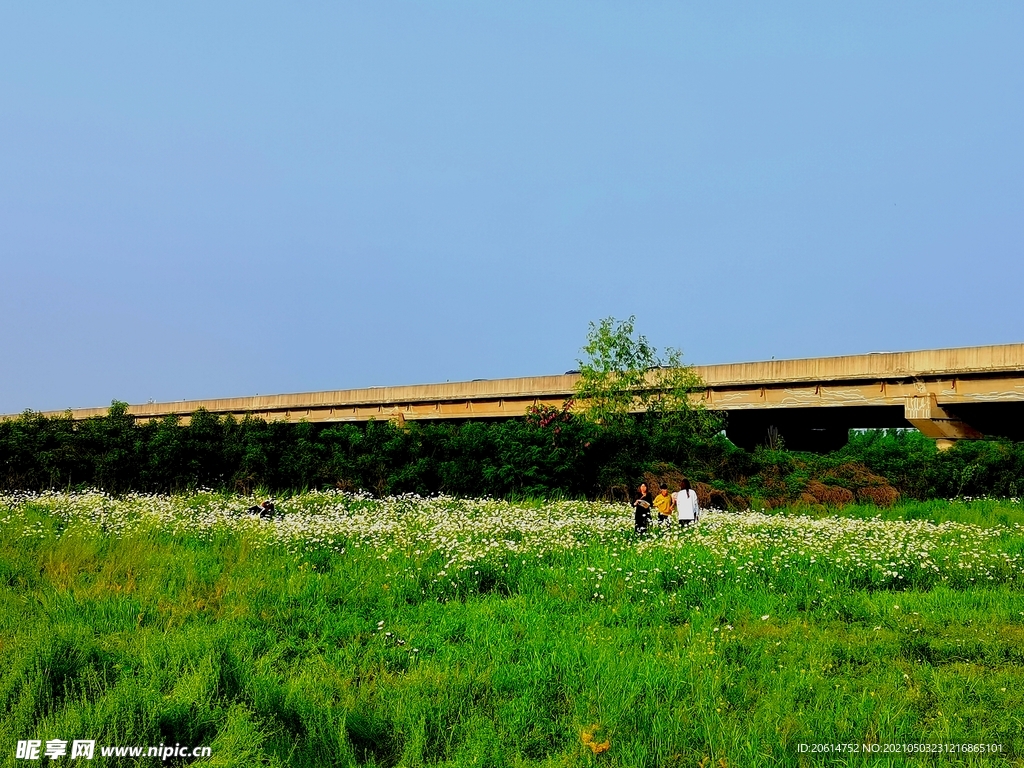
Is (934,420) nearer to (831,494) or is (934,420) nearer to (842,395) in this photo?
(842,395)

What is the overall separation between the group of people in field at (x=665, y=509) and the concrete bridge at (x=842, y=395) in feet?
37.2

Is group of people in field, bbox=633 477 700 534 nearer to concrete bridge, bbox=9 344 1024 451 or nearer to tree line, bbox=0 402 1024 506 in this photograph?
tree line, bbox=0 402 1024 506

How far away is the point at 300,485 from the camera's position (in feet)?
70.7

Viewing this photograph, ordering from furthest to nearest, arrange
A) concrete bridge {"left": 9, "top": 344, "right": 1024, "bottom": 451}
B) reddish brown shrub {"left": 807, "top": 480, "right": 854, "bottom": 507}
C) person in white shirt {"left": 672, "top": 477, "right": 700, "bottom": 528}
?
concrete bridge {"left": 9, "top": 344, "right": 1024, "bottom": 451} < reddish brown shrub {"left": 807, "top": 480, "right": 854, "bottom": 507} < person in white shirt {"left": 672, "top": 477, "right": 700, "bottom": 528}

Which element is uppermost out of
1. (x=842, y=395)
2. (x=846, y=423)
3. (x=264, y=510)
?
(x=842, y=395)

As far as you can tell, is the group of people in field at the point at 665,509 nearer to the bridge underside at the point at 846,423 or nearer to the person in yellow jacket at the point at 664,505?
the person in yellow jacket at the point at 664,505

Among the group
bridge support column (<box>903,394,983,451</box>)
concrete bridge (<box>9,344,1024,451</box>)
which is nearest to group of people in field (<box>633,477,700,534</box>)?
concrete bridge (<box>9,344,1024,451</box>)

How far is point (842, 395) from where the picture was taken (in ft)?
96.9

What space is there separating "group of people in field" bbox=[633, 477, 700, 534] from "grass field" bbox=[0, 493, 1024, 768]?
0.56m

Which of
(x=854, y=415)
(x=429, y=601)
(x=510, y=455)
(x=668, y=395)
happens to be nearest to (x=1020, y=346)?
(x=854, y=415)

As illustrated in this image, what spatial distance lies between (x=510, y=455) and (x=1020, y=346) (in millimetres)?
15536

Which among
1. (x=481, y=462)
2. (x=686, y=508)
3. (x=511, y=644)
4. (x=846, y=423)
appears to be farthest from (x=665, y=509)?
(x=846, y=423)

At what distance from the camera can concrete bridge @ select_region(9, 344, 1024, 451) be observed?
25.9 m

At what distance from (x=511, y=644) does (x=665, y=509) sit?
29.7ft
